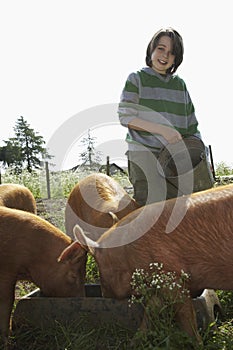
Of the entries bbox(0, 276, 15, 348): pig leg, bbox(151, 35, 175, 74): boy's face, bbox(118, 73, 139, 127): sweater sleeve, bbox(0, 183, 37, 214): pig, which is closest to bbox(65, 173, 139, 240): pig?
bbox(0, 183, 37, 214): pig

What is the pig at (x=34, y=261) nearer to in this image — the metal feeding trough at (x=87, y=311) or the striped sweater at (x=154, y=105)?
the metal feeding trough at (x=87, y=311)

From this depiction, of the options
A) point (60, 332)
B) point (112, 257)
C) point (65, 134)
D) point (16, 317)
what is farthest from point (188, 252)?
point (65, 134)

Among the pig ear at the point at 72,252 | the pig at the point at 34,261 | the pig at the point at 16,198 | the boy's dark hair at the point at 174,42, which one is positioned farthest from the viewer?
the pig at the point at 16,198

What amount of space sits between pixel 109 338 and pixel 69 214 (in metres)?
2.50

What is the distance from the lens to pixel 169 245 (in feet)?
10.9

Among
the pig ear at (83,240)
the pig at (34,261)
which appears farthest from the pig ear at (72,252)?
the pig ear at (83,240)

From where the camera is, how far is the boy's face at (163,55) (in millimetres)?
4727

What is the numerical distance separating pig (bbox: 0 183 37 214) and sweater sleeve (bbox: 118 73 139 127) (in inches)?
77.8

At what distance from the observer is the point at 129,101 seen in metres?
4.65

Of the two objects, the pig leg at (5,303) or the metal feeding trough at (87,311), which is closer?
the metal feeding trough at (87,311)

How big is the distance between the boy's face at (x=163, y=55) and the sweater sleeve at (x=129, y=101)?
258 mm

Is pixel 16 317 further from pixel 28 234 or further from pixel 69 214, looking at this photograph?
pixel 69 214

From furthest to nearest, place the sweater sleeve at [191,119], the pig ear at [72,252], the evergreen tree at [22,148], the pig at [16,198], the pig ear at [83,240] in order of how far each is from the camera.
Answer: the evergreen tree at [22,148]
the pig at [16,198]
the sweater sleeve at [191,119]
the pig ear at [72,252]
the pig ear at [83,240]

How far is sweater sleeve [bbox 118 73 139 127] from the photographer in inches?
180
